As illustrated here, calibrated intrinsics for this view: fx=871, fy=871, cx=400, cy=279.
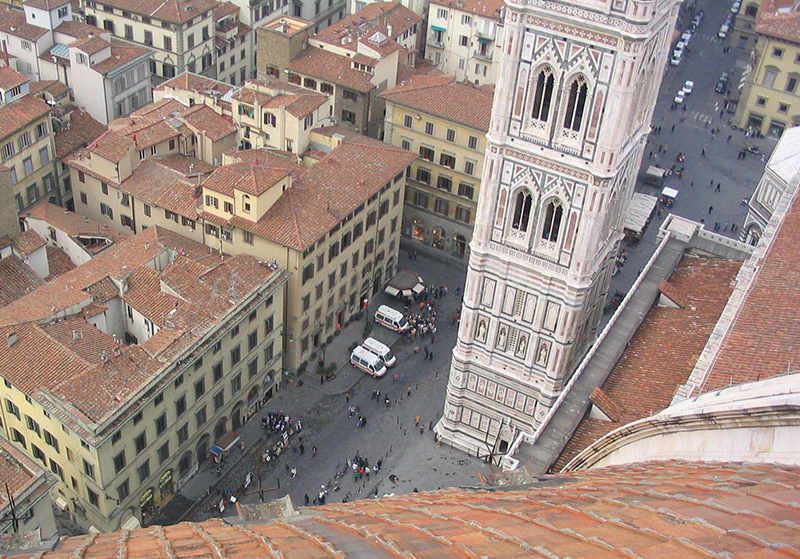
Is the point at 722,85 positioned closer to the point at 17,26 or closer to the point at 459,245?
the point at 459,245

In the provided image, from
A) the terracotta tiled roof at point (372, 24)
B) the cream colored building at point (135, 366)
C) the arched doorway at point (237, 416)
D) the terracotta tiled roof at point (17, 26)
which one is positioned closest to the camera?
the cream colored building at point (135, 366)

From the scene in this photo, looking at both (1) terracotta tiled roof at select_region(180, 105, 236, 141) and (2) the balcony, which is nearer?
(1) terracotta tiled roof at select_region(180, 105, 236, 141)

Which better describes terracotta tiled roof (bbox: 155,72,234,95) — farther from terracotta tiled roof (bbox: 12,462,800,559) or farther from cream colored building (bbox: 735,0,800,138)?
terracotta tiled roof (bbox: 12,462,800,559)

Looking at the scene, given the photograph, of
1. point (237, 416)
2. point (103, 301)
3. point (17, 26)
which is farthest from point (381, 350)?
point (17, 26)

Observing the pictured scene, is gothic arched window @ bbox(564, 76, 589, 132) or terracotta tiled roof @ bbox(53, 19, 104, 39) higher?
gothic arched window @ bbox(564, 76, 589, 132)

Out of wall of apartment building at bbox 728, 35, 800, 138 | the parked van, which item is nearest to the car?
wall of apartment building at bbox 728, 35, 800, 138

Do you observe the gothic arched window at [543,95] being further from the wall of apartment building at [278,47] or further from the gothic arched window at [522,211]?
the wall of apartment building at [278,47]

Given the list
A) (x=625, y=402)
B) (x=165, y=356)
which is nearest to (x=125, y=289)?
(x=165, y=356)

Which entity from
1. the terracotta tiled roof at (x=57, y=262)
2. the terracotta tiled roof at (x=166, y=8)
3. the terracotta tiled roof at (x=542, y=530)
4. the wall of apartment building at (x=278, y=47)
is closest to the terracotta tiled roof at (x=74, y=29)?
the terracotta tiled roof at (x=166, y=8)
